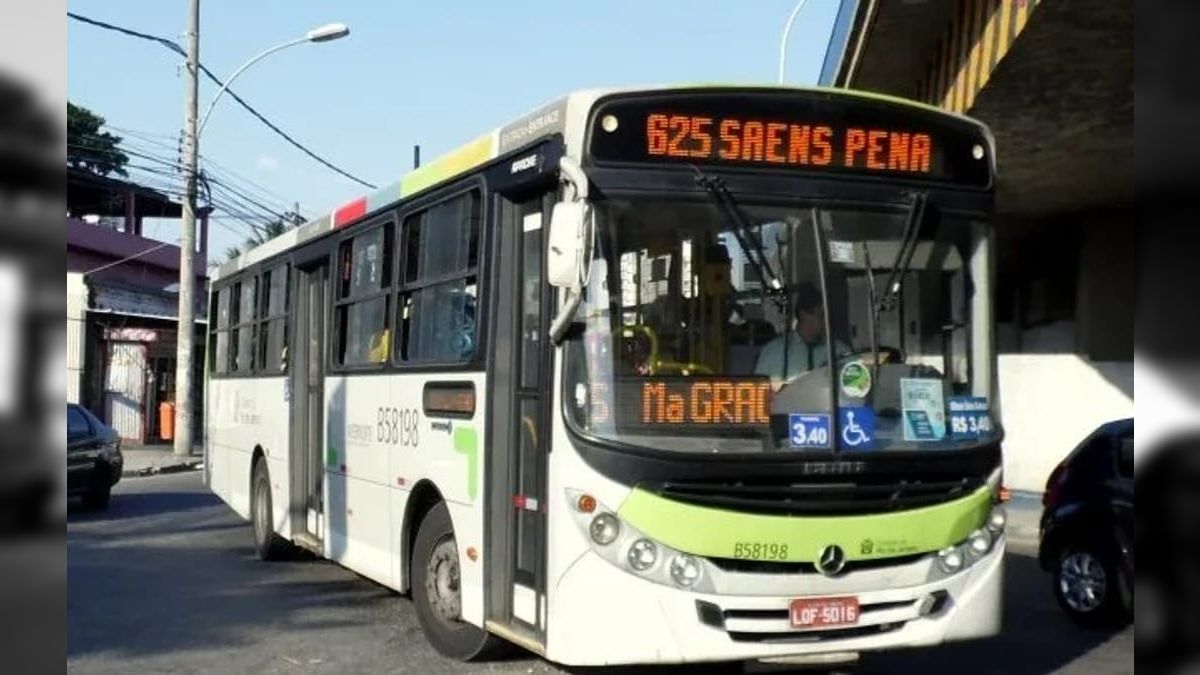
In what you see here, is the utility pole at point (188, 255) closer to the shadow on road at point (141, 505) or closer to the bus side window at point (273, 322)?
the shadow on road at point (141, 505)

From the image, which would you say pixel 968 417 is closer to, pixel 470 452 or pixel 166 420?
pixel 470 452

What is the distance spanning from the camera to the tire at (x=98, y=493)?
17969mm

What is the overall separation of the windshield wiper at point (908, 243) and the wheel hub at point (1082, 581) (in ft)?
13.4

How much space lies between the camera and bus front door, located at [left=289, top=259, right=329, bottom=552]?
10945 mm

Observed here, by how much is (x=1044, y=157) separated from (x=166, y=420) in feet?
79.3

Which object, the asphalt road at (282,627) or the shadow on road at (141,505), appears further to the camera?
the shadow on road at (141,505)

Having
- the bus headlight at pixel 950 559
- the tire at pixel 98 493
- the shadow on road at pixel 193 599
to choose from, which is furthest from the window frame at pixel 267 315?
the bus headlight at pixel 950 559

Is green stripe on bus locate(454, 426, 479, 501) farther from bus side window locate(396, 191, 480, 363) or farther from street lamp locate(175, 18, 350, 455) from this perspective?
street lamp locate(175, 18, 350, 455)

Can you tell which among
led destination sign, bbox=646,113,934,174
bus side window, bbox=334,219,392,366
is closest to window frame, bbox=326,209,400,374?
bus side window, bbox=334,219,392,366

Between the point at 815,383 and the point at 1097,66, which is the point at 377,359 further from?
the point at 1097,66

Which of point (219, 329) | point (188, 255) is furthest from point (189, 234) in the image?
point (219, 329)

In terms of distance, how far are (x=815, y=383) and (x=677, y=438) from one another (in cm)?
72

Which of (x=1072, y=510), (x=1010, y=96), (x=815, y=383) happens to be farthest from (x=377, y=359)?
(x=1010, y=96)

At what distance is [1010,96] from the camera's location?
11.7 m
